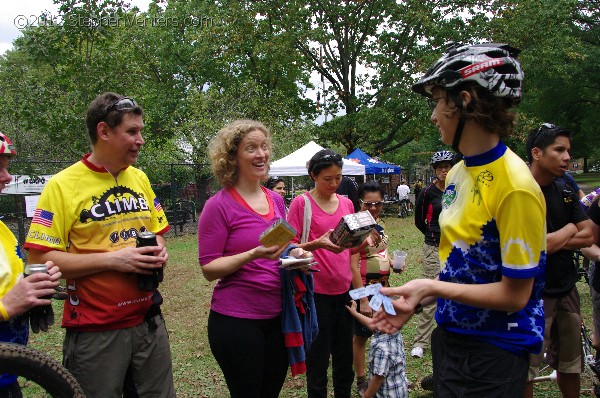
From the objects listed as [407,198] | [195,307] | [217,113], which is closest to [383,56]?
[407,198]

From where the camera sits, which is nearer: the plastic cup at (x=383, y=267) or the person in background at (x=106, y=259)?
the person in background at (x=106, y=259)

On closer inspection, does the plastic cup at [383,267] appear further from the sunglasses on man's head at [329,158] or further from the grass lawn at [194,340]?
the sunglasses on man's head at [329,158]

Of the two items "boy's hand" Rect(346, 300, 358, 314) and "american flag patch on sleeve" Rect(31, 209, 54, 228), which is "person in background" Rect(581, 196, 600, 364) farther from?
"american flag patch on sleeve" Rect(31, 209, 54, 228)

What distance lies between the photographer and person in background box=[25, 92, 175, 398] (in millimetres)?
2486

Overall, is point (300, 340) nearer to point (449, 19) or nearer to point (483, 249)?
point (483, 249)

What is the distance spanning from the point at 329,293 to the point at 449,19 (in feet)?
75.2

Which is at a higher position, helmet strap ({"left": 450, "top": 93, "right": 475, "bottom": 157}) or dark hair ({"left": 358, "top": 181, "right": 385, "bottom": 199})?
helmet strap ({"left": 450, "top": 93, "right": 475, "bottom": 157})

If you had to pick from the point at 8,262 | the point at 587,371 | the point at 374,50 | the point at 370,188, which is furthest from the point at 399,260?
the point at 374,50

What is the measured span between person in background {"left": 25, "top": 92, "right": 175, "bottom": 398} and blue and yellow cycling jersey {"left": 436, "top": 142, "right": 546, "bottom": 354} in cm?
153

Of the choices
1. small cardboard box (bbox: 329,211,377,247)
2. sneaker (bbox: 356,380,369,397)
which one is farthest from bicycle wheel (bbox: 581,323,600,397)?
small cardboard box (bbox: 329,211,377,247)

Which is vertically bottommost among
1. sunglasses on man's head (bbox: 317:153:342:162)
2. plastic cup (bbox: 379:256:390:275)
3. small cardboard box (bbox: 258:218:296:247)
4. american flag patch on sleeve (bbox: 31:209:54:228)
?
plastic cup (bbox: 379:256:390:275)

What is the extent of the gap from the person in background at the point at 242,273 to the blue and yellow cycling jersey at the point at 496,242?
3.50 feet

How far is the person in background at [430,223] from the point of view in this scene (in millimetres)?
5312

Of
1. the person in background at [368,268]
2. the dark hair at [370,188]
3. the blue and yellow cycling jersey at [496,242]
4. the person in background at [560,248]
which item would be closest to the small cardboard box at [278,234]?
the blue and yellow cycling jersey at [496,242]
